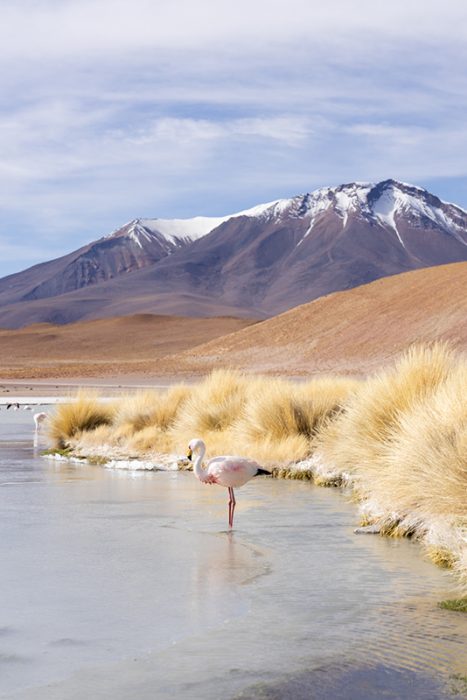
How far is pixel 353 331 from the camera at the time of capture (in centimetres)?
6172

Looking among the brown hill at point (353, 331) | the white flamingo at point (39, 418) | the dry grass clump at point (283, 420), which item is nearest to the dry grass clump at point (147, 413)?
the dry grass clump at point (283, 420)

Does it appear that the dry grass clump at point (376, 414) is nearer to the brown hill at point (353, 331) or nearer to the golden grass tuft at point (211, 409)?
the golden grass tuft at point (211, 409)

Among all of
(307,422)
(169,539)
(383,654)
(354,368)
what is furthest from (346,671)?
(354,368)

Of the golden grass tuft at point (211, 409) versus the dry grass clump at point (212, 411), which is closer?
the dry grass clump at point (212, 411)

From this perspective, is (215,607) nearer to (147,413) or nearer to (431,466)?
(431,466)

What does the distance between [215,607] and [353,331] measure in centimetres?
5655

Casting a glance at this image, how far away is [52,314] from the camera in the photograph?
187m

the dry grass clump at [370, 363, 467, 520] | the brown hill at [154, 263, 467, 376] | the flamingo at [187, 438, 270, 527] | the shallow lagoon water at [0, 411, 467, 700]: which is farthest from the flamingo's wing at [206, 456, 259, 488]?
the brown hill at [154, 263, 467, 376]

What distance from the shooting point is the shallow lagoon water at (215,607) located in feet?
14.5

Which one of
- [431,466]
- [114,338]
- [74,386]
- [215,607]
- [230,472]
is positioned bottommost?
[215,607]

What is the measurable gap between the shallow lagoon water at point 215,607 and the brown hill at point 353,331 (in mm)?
43115

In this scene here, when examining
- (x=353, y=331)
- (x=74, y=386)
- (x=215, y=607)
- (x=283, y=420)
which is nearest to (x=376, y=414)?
(x=283, y=420)

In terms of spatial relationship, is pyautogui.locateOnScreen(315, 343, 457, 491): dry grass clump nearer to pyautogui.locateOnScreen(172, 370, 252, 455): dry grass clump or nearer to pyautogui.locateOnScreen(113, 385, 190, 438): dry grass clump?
pyautogui.locateOnScreen(172, 370, 252, 455): dry grass clump

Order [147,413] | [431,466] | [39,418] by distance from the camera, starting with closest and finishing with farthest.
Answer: [431,466], [147,413], [39,418]
